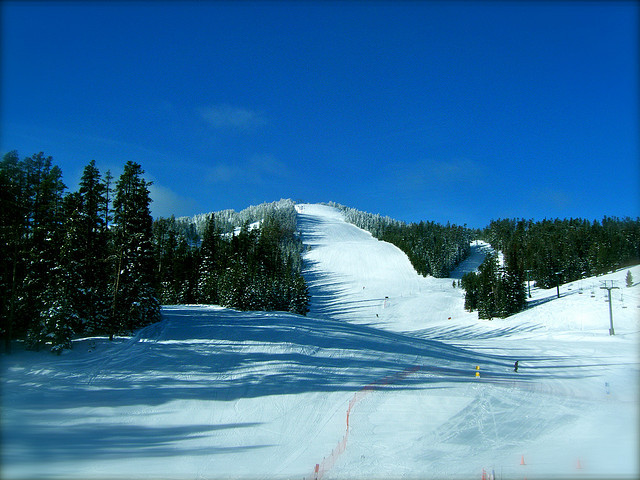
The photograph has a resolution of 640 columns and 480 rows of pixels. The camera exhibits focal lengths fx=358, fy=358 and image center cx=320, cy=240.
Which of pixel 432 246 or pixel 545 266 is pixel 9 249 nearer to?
pixel 545 266

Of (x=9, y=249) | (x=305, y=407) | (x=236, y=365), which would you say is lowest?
(x=305, y=407)

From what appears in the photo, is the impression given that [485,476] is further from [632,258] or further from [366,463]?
[632,258]

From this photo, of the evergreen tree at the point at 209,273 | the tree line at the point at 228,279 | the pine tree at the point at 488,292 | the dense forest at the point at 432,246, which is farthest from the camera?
the dense forest at the point at 432,246

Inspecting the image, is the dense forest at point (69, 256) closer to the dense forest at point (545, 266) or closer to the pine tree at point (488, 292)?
the pine tree at point (488, 292)

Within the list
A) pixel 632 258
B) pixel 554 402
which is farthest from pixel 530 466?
pixel 632 258

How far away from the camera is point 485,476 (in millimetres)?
11508

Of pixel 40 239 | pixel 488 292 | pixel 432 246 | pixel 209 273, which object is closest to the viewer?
pixel 40 239

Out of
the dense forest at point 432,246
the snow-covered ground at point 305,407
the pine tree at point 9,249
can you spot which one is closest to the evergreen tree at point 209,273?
the snow-covered ground at point 305,407

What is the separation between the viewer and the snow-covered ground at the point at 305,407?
11680 mm

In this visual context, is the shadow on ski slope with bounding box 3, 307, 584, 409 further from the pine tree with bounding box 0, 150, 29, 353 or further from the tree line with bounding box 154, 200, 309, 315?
the tree line with bounding box 154, 200, 309, 315

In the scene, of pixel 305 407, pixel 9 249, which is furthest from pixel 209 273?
pixel 305 407

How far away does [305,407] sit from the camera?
1719 cm

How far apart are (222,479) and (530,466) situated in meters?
10.0

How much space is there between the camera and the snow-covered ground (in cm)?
1168
